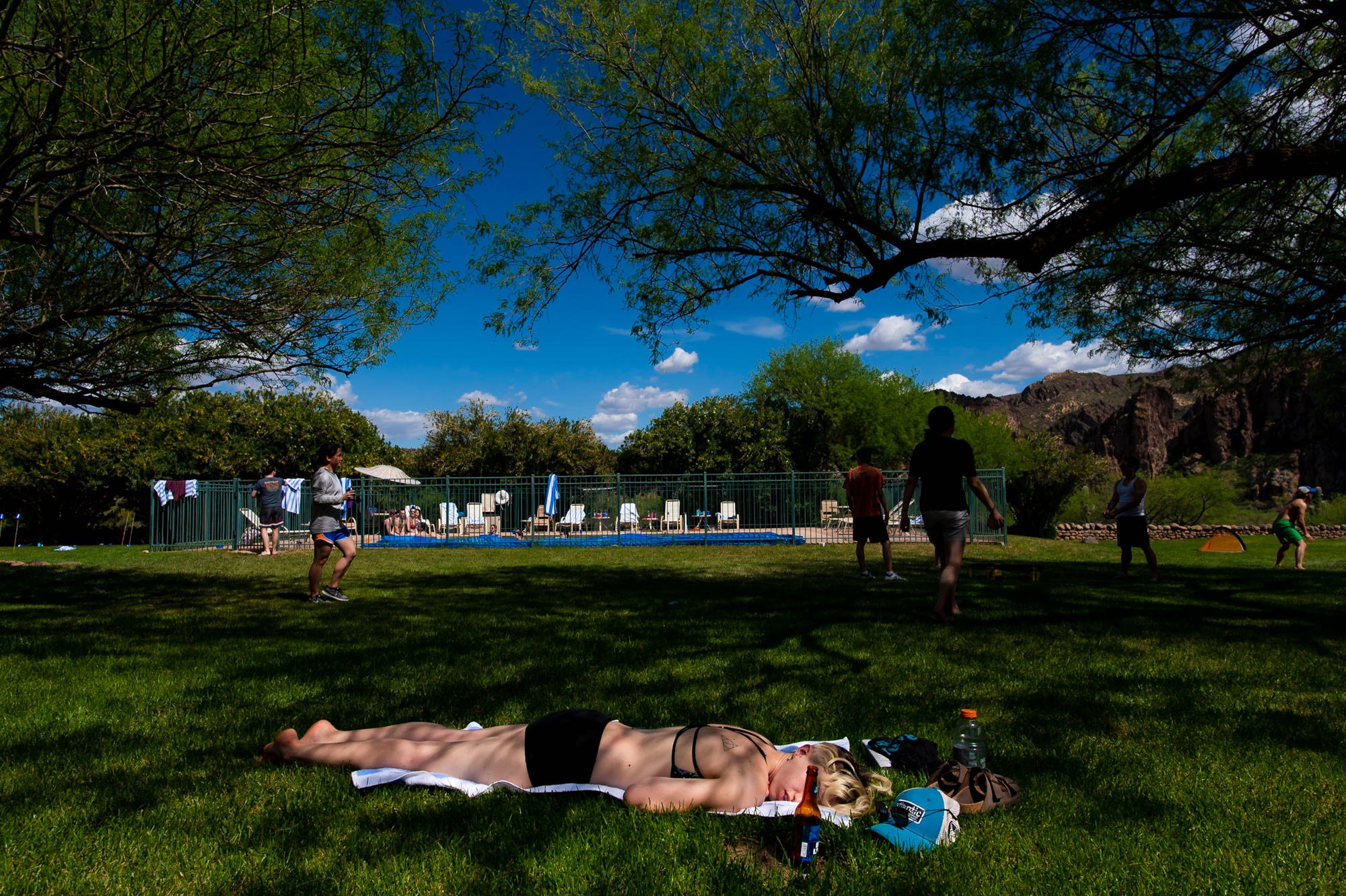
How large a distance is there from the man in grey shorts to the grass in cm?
42

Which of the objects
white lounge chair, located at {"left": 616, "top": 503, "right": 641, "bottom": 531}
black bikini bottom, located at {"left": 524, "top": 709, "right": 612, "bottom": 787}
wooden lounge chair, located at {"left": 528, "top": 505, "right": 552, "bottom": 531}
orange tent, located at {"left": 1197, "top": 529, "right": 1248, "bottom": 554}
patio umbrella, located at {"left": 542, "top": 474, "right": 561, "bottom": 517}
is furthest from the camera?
wooden lounge chair, located at {"left": 528, "top": 505, "right": 552, "bottom": 531}

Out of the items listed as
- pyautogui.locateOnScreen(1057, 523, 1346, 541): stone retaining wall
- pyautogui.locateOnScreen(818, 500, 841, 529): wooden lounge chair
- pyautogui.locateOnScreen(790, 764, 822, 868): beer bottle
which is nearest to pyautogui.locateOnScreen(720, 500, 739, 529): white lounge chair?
pyautogui.locateOnScreen(818, 500, 841, 529): wooden lounge chair

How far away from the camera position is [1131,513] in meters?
10.7

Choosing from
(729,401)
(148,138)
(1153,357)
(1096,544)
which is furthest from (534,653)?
(729,401)

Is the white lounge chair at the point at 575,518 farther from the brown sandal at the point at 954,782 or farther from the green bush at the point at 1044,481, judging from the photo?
the brown sandal at the point at 954,782

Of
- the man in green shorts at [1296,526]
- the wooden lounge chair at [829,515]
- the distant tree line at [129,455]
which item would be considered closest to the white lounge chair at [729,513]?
the wooden lounge chair at [829,515]

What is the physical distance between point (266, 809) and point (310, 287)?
6.97 meters

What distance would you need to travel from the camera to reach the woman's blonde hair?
2717 mm

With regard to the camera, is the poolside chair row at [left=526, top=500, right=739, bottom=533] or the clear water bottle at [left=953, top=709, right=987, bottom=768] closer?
the clear water bottle at [left=953, top=709, right=987, bottom=768]

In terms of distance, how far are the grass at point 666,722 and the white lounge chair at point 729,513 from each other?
11.8 m

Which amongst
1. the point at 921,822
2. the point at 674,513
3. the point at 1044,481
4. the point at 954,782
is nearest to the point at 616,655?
the point at 954,782

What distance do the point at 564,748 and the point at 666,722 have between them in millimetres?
801

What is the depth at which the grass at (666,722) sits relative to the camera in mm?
2379

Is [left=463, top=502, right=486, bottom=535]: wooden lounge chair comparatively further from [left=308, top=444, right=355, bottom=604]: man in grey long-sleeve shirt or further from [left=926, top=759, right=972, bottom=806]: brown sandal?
[left=926, top=759, right=972, bottom=806]: brown sandal
